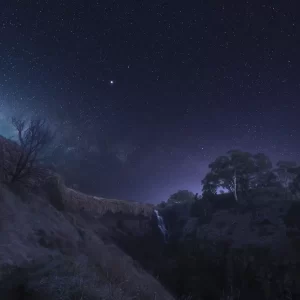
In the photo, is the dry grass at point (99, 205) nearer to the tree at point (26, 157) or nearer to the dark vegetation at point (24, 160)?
the dark vegetation at point (24, 160)

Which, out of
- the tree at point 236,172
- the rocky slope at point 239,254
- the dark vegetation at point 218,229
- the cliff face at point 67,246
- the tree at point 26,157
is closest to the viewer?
the cliff face at point 67,246

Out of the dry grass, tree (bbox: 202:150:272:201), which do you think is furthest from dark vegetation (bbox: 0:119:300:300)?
the dry grass

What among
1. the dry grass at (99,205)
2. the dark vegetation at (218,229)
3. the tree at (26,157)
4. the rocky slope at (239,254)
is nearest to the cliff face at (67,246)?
the dry grass at (99,205)

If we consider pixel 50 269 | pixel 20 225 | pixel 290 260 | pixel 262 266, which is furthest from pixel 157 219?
pixel 50 269

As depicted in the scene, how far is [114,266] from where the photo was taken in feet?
41.8

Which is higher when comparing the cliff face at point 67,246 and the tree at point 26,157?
the tree at point 26,157

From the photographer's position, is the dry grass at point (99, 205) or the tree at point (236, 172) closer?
the dry grass at point (99, 205)

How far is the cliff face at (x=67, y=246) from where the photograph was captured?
6070 millimetres

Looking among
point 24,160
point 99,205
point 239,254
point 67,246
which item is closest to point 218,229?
point 239,254

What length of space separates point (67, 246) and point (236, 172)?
25580 millimetres

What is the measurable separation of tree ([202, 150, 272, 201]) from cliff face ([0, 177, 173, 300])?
43.6 feet

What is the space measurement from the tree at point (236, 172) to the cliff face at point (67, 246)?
13292mm

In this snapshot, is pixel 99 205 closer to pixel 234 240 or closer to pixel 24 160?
pixel 24 160

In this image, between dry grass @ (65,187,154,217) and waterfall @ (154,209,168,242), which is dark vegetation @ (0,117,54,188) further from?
waterfall @ (154,209,168,242)
